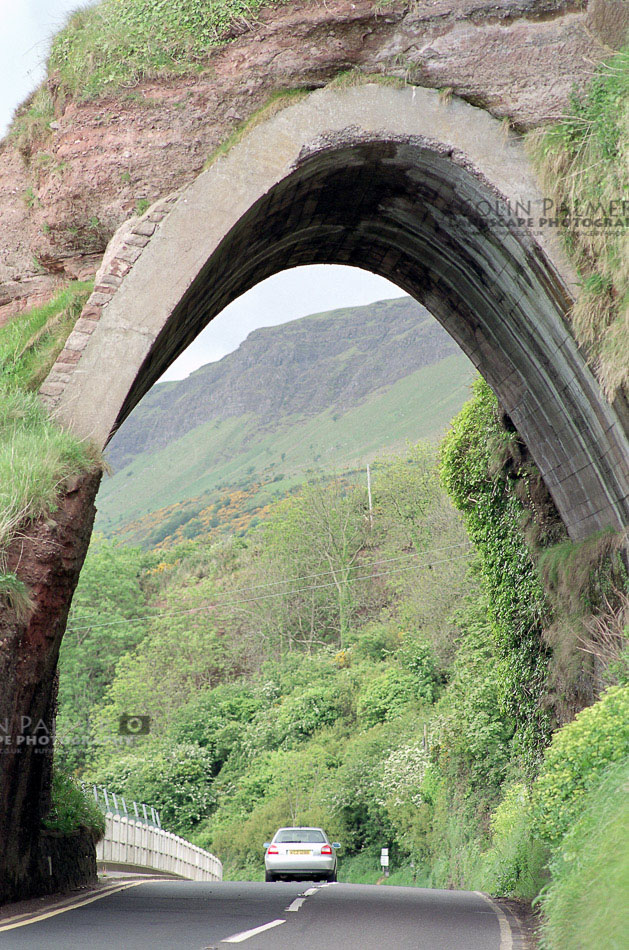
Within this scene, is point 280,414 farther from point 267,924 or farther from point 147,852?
point 267,924

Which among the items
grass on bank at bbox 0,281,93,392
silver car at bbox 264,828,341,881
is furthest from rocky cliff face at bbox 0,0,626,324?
silver car at bbox 264,828,341,881

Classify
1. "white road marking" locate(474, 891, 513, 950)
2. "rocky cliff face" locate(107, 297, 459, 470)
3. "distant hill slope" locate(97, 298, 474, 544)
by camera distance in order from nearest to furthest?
"white road marking" locate(474, 891, 513, 950)
"distant hill slope" locate(97, 298, 474, 544)
"rocky cliff face" locate(107, 297, 459, 470)

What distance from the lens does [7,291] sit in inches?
513

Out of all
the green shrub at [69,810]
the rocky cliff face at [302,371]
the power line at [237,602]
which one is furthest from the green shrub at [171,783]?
the rocky cliff face at [302,371]

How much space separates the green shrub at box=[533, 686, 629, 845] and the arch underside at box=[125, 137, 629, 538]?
4379 mm

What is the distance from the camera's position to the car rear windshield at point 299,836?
20.3m

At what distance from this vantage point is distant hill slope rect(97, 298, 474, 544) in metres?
117

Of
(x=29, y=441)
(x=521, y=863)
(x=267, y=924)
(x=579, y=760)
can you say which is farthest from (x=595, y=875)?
(x=521, y=863)

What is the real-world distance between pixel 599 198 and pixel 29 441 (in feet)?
22.0

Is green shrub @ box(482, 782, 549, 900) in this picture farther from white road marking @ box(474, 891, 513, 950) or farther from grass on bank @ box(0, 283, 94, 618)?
grass on bank @ box(0, 283, 94, 618)

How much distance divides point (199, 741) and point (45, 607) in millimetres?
39392

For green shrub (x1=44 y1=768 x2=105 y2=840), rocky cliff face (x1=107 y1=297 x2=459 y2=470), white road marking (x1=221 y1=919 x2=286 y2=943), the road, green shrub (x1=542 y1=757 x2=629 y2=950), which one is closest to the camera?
green shrub (x1=542 y1=757 x2=629 y2=950)

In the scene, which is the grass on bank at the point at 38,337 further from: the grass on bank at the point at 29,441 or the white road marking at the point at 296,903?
the white road marking at the point at 296,903

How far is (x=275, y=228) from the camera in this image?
1336cm
